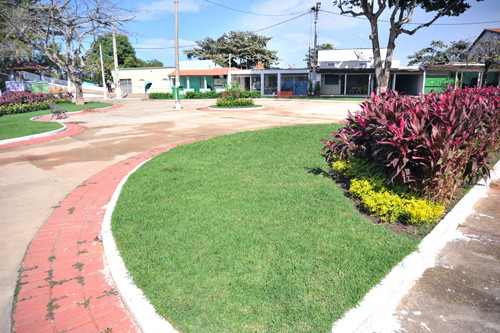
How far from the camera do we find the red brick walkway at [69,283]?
283 cm

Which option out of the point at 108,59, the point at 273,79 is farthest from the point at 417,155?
the point at 108,59

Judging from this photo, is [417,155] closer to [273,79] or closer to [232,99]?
[232,99]

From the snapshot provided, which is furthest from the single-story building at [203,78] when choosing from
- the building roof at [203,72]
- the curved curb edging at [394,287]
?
the curved curb edging at [394,287]

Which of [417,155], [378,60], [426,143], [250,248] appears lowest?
[250,248]

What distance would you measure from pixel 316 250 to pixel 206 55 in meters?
57.8

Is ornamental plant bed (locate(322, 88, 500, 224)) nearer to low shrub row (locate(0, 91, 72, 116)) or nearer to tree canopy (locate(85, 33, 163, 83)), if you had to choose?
low shrub row (locate(0, 91, 72, 116))

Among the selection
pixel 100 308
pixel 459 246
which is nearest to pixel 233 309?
pixel 100 308

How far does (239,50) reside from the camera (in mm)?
54219

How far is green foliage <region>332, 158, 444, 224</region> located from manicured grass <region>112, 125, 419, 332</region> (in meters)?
0.28

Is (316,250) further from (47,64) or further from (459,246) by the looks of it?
(47,64)

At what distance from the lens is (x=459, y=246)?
4012mm

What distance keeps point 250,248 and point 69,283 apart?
6.21 ft

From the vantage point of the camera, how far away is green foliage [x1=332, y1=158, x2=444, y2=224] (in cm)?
428

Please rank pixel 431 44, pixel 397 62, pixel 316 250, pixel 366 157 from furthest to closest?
pixel 431 44
pixel 397 62
pixel 366 157
pixel 316 250
